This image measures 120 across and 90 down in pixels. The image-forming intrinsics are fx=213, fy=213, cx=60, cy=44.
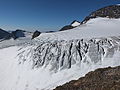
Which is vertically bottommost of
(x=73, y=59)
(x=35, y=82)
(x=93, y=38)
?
(x=35, y=82)

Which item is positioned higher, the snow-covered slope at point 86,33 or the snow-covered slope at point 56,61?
the snow-covered slope at point 86,33

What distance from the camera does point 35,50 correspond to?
2205 inches

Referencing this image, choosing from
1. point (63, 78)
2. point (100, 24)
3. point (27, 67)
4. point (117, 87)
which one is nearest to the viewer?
point (117, 87)

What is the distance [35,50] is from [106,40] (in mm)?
18559

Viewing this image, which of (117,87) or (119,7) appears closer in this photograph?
(117,87)

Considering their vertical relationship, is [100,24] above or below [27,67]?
above

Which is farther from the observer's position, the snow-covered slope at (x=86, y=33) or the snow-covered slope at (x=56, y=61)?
the snow-covered slope at (x=86, y=33)

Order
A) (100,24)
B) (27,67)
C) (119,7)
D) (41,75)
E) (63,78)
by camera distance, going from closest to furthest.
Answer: (63,78) → (41,75) → (27,67) → (100,24) → (119,7)

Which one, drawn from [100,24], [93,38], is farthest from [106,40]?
[100,24]

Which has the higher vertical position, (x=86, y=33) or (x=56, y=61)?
(x=86, y=33)

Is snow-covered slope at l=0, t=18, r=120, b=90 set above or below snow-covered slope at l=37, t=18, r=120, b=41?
below

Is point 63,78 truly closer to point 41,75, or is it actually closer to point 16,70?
point 41,75

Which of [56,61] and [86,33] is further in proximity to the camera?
[86,33]

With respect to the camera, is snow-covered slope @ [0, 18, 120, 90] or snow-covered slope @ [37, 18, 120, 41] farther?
→ snow-covered slope @ [37, 18, 120, 41]
